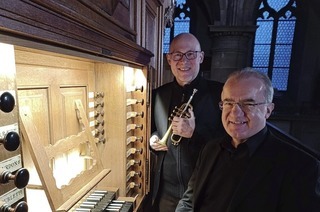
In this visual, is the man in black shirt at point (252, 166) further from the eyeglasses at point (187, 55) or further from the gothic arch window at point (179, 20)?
the gothic arch window at point (179, 20)

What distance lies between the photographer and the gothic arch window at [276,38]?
7000 millimetres

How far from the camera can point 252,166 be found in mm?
1068

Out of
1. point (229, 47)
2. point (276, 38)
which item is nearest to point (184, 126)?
point (229, 47)

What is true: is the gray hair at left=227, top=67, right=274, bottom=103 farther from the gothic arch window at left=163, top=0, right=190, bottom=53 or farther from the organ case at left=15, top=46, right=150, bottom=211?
the gothic arch window at left=163, top=0, right=190, bottom=53

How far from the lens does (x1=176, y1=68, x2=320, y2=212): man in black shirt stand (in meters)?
0.98

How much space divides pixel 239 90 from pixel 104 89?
0.92m

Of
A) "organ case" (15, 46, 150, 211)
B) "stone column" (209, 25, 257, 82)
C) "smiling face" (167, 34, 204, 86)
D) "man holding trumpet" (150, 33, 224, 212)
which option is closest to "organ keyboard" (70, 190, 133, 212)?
"organ case" (15, 46, 150, 211)

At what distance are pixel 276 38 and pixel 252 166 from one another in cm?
737

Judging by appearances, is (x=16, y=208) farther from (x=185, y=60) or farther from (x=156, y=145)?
(x=185, y=60)

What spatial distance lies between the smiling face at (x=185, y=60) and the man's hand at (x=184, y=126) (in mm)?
330

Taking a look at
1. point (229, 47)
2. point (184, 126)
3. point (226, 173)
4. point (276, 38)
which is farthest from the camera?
point (276, 38)

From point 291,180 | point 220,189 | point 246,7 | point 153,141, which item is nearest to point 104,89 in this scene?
point 153,141

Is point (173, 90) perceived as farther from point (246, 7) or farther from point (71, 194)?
point (246, 7)

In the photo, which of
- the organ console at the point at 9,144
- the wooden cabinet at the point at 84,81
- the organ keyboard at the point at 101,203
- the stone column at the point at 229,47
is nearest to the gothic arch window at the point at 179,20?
the stone column at the point at 229,47
